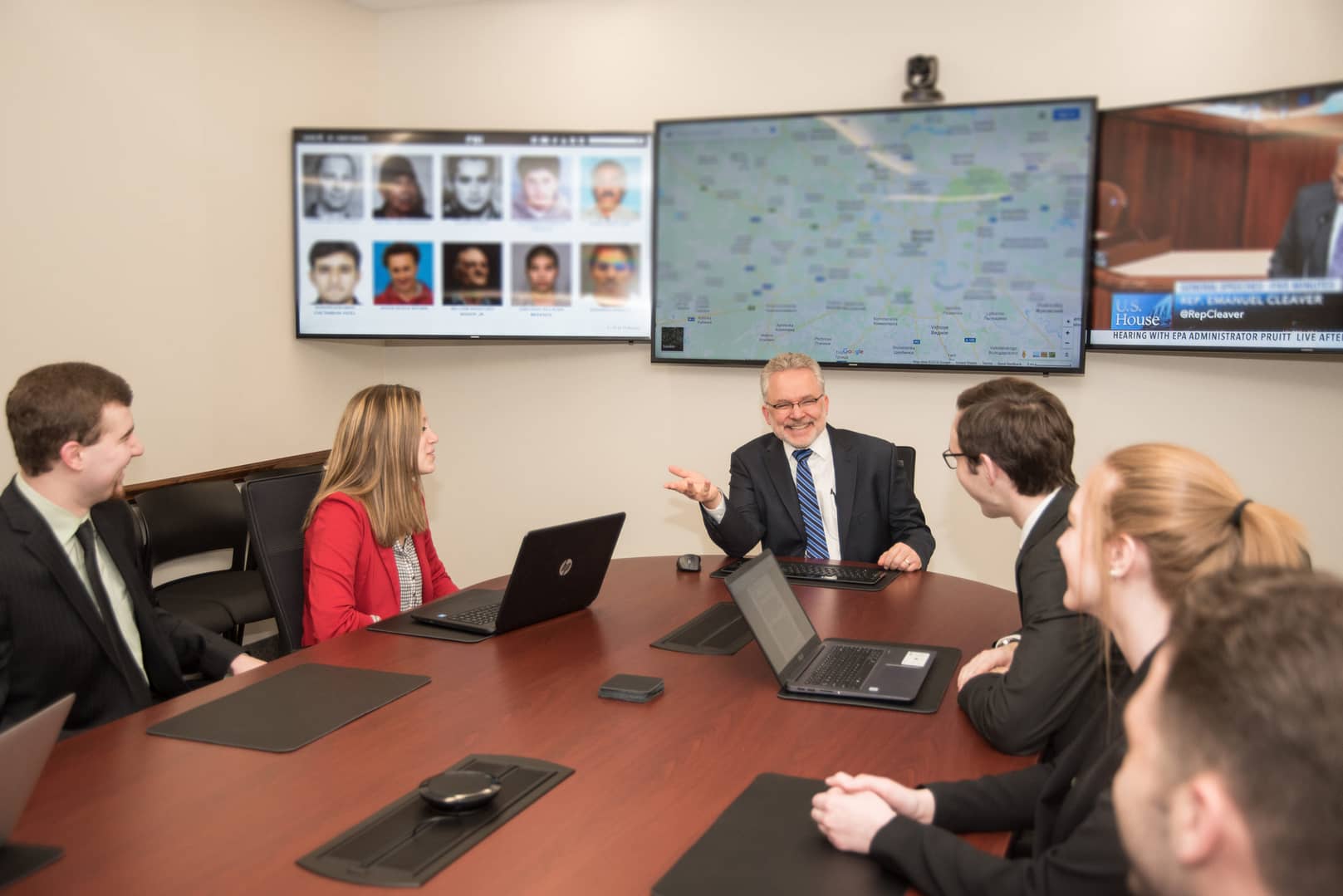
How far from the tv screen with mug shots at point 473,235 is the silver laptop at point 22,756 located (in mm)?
3571

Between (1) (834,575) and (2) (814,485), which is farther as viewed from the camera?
(2) (814,485)

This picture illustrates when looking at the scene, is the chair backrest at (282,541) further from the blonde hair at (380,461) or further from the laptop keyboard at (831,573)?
the laptop keyboard at (831,573)

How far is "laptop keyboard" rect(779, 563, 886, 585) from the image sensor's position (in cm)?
285

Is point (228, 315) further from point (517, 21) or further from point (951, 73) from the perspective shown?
point (951, 73)

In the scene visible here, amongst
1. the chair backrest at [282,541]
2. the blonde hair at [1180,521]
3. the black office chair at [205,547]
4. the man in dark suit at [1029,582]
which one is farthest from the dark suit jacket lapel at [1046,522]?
the black office chair at [205,547]

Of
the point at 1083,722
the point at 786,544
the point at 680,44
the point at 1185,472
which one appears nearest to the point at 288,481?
the point at 786,544

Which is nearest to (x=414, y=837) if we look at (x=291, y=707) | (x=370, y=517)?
(x=291, y=707)

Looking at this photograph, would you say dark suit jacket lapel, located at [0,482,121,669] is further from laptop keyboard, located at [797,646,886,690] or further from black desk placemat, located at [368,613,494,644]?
laptop keyboard, located at [797,646,886,690]

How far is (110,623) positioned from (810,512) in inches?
80.0

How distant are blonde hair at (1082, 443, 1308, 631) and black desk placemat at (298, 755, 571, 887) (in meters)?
0.85

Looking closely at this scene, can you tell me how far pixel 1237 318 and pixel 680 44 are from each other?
8.42ft

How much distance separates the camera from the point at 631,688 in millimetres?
1916

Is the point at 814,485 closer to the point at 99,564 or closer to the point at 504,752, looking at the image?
the point at 504,752

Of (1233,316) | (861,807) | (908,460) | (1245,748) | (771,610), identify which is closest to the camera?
(1245,748)
